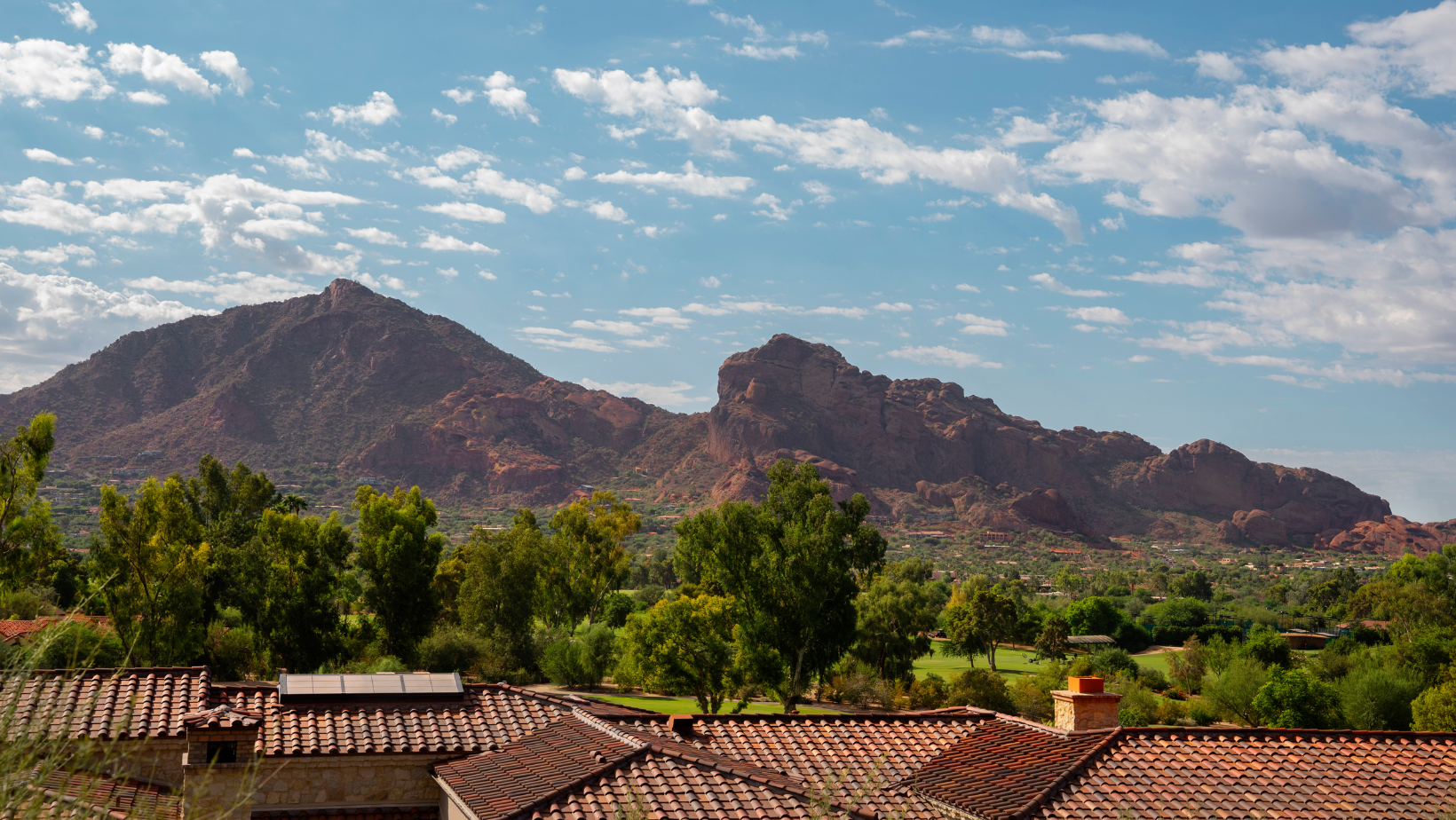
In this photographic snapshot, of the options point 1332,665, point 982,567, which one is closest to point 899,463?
point 982,567

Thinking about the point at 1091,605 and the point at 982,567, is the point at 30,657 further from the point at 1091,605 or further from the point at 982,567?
the point at 982,567

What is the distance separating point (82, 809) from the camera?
4887 millimetres

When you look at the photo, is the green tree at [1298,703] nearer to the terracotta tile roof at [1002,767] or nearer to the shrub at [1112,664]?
the shrub at [1112,664]

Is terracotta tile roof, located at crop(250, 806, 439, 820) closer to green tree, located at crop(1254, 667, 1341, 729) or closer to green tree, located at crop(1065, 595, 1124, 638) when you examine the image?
green tree, located at crop(1254, 667, 1341, 729)

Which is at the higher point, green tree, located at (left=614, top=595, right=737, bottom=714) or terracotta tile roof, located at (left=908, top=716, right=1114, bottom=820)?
terracotta tile roof, located at (left=908, top=716, right=1114, bottom=820)

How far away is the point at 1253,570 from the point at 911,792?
16683cm

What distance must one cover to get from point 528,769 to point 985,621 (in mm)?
50261

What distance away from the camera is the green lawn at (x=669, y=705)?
1433 inches

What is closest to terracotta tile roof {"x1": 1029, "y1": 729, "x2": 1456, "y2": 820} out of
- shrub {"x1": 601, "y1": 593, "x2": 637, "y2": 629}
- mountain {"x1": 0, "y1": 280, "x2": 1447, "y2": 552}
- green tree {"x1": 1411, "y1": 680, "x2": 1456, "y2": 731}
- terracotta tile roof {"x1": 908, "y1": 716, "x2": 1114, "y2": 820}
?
terracotta tile roof {"x1": 908, "y1": 716, "x2": 1114, "y2": 820}

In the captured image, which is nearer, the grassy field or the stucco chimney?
the stucco chimney

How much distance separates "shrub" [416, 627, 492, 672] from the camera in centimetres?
3534

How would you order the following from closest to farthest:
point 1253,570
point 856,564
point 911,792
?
point 911,792, point 856,564, point 1253,570

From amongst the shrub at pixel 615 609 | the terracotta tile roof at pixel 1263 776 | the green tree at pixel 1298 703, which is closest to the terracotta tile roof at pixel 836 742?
the terracotta tile roof at pixel 1263 776

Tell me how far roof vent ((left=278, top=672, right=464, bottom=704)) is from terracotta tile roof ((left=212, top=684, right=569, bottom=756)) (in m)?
0.09
